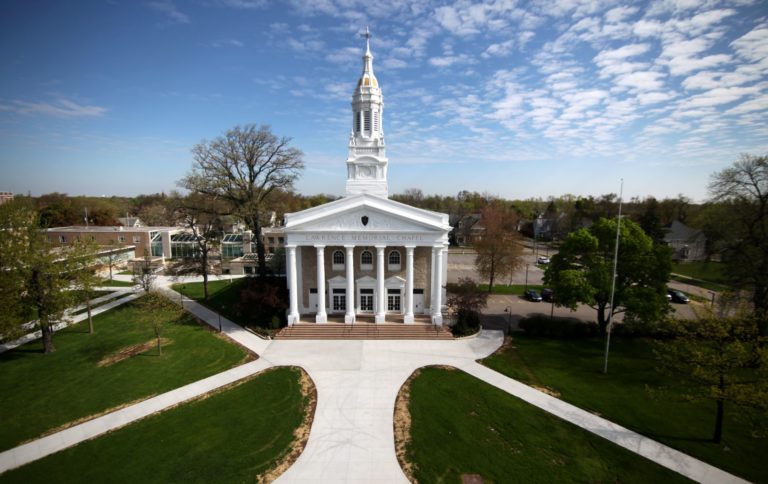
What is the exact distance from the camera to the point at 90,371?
2228 centimetres

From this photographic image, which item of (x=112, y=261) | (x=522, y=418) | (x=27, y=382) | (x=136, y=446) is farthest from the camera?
(x=112, y=261)

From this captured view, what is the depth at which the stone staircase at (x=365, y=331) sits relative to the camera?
27.0 m

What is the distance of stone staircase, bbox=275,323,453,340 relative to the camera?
2700 centimetres

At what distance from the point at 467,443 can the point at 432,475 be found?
2.60 m

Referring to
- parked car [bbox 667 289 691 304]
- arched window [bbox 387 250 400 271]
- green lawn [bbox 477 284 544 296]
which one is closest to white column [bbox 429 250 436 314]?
arched window [bbox 387 250 400 271]

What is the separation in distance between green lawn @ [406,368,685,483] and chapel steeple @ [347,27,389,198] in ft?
59.6

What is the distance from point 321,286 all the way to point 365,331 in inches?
191

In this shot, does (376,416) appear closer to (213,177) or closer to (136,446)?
(136,446)

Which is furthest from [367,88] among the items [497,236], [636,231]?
[636,231]

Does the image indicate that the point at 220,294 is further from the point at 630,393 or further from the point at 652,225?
the point at 652,225

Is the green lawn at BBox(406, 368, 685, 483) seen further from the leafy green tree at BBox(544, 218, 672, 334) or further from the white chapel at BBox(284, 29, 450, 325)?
the leafy green tree at BBox(544, 218, 672, 334)

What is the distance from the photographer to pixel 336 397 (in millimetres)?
19094

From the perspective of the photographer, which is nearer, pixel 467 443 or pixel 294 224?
pixel 467 443

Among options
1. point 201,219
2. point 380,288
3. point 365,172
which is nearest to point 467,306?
point 380,288
